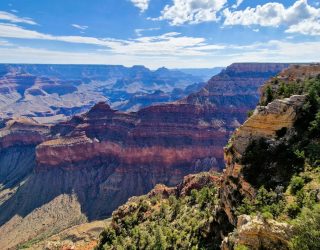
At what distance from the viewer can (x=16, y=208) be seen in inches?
5709

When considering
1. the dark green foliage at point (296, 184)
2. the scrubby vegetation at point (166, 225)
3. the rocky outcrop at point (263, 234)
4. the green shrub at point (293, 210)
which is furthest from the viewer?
the scrubby vegetation at point (166, 225)

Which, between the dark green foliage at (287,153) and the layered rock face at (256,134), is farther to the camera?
the layered rock face at (256,134)

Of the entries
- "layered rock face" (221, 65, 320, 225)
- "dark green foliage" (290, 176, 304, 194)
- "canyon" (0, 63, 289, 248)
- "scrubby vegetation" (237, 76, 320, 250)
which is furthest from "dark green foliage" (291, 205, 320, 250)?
"canyon" (0, 63, 289, 248)

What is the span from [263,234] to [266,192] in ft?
22.7

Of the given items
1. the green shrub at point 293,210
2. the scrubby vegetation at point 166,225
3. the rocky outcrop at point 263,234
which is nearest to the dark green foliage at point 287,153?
the green shrub at point 293,210

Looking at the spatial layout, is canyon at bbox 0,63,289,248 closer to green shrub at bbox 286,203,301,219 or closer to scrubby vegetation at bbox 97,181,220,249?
scrubby vegetation at bbox 97,181,220,249

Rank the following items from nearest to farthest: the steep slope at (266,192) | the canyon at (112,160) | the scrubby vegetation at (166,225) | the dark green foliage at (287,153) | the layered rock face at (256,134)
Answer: the steep slope at (266,192), the dark green foliage at (287,153), the layered rock face at (256,134), the scrubby vegetation at (166,225), the canyon at (112,160)

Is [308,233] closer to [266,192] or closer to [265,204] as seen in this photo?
[265,204]

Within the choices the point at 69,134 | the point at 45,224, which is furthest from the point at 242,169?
the point at 69,134

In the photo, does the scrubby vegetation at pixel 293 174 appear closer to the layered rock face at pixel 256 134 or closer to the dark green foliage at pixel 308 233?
the dark green foliage at pixel 308 233

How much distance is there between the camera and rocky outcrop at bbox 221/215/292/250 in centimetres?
2388

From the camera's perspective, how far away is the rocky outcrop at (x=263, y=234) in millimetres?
23875

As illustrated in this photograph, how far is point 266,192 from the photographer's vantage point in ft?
102

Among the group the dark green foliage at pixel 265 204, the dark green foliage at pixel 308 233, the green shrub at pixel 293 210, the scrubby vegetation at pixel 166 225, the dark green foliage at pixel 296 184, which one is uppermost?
the dark green foliage at pixel 308 233
